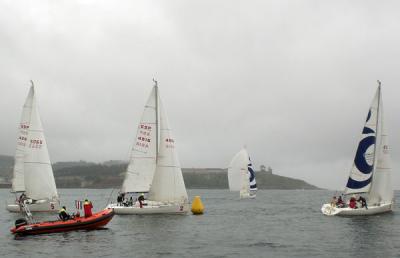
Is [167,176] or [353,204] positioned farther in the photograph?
[353,204]

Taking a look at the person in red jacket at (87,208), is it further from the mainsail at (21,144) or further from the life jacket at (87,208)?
the mainsail at (21,144)

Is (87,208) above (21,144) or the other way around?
the other way around

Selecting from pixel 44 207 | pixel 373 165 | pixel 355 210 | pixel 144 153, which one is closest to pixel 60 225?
pixel 144 153

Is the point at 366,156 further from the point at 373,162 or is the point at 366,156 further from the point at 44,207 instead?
the point at 44,207

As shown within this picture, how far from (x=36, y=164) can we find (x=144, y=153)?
10994mm

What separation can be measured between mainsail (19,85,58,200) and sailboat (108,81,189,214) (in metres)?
7.88

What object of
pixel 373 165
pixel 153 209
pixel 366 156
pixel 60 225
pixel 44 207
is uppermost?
Result: pixel 366 156

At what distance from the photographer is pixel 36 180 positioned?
175 ft

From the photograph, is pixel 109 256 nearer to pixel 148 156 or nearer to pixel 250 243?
pixel 250 243

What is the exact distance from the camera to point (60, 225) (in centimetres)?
3753

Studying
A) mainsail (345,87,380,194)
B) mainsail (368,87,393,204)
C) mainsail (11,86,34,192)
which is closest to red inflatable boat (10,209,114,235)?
mainsail (11,86,34,192)

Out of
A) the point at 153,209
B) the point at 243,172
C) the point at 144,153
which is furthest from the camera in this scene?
the point at 243,172

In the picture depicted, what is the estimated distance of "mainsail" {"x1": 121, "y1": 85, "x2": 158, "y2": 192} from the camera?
50.9 meters

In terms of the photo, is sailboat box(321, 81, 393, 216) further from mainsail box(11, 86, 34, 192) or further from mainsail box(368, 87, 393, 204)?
mainsail box(11, 86, 34, 192)
